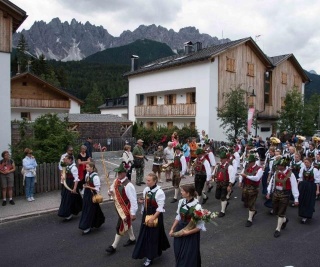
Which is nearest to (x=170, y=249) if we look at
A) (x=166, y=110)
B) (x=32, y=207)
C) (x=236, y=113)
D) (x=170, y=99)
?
(x=32, y=207)

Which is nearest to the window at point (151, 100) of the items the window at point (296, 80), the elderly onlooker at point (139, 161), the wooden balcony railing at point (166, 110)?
the wooden balcony railing at point (166, 110)

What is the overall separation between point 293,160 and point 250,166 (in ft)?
8.99

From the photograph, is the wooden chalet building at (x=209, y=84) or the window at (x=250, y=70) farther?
the window at (x=250, y=70)

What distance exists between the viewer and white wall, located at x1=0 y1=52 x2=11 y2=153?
1379cm

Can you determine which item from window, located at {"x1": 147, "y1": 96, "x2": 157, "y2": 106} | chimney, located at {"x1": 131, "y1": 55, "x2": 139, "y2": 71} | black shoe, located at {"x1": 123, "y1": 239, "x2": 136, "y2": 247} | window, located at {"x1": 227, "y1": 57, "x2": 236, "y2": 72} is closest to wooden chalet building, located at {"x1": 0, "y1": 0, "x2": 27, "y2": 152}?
black shoe, located at {"x1": 123, "y1": 239, "x2": 136, "y2": 247}

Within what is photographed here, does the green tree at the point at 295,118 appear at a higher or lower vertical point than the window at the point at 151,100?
lower

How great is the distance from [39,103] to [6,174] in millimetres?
27560

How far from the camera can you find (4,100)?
45.5ft

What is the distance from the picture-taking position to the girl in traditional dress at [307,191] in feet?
27.7

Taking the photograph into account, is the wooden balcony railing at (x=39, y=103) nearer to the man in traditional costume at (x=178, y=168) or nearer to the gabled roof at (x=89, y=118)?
the gabled roof at (x=89, y=118)

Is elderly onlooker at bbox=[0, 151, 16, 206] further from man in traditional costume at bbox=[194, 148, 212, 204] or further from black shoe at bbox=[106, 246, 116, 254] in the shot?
man in traditional costume at bbox=[194, 148, 212, 204]

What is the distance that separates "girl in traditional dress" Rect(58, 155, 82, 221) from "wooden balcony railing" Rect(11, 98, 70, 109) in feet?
92.2

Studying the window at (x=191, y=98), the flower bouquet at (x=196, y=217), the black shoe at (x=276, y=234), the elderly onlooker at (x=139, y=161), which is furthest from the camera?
the window at (x=191, y=98)

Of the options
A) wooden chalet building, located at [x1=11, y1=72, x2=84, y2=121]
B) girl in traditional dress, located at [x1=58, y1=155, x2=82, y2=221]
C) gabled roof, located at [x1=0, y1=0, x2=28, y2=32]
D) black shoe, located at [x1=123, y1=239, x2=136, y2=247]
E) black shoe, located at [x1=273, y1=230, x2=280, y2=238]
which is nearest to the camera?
black shoe, located at [x1=123, y1=239, x2=136, y2=247]
